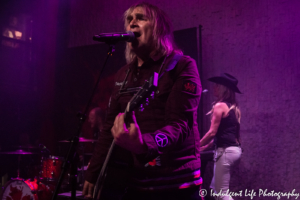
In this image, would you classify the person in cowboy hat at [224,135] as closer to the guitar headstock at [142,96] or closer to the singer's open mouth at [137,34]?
the singer's open mouth at [137,34]

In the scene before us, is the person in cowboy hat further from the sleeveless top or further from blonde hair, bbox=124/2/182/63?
blonde hair, bbox=124/2/182/63

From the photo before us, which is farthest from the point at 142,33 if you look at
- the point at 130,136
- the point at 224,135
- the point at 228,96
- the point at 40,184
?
the point at 40,184

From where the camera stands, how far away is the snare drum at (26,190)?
16.6ft

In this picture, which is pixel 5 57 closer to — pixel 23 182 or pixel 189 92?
pixel 23 182

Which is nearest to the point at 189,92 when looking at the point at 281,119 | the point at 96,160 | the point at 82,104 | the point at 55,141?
the point at 96,160

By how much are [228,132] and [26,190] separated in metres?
3.43

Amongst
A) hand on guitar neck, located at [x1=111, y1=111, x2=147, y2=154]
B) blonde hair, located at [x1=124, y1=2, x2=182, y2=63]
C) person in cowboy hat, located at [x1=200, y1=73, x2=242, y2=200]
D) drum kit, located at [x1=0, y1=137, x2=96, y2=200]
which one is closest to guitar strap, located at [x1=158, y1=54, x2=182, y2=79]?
blonde hair, located at [x1=124, y1=2, x2=182, y2=63]

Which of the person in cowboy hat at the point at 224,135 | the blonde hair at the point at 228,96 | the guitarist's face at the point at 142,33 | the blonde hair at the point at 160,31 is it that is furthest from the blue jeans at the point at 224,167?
the guitarist's face at the point at 142,33

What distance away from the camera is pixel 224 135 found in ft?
15.1

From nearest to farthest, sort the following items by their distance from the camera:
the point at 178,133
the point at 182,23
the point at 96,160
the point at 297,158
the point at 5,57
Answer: the point at 178,133 → the point at 96,160 → the point at 297,158 → the point at 182,23 → the point at 5,57

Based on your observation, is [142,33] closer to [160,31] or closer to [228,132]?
[160,31]

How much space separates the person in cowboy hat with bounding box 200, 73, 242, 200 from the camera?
451 centimetres

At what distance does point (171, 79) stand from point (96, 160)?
71cm

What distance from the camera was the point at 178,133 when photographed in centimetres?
144
